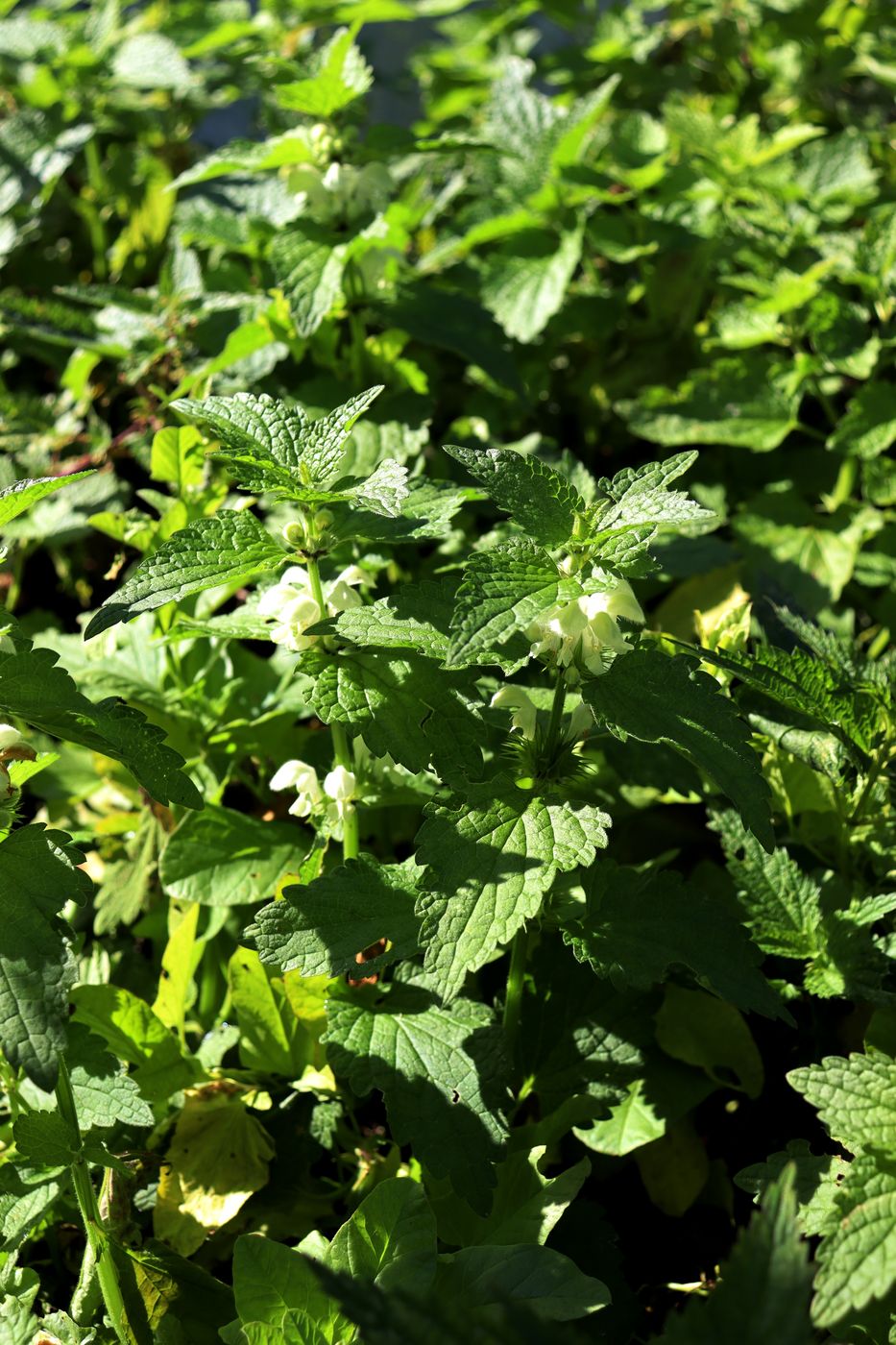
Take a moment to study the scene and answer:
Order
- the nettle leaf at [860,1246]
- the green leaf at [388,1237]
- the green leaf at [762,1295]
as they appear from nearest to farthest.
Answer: the green leaf at [762,1295]
the nettle leaf at [860,1246]
the green leaf at [388,1237]

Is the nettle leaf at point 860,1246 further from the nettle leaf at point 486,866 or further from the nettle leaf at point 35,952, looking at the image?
the nettle leaf at point 35,952

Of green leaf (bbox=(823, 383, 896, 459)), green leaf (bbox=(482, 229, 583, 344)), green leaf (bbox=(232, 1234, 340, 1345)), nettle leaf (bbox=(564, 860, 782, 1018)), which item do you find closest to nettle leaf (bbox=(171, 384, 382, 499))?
nettle leaf (bbox=(564, 860, 782, 1018))

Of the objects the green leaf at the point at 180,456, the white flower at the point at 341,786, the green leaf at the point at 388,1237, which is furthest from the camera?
A: the green leaf at the point at 180,456

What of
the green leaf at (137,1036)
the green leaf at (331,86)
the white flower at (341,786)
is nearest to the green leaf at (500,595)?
the white flower at (341,786)

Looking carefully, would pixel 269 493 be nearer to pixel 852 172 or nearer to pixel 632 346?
pixel 632 346

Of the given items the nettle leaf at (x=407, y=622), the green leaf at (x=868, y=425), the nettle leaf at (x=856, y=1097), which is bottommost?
the green leaf at (x=868, y=425)

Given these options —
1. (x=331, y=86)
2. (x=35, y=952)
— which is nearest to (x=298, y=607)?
(x=35, y=952)

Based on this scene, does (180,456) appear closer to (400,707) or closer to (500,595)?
(400,707)

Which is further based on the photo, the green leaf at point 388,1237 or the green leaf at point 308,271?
the green leaf at point 308,271

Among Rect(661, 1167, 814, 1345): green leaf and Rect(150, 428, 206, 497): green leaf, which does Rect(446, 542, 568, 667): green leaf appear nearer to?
Rect(661, 1167, 814, 1345): green leaf
